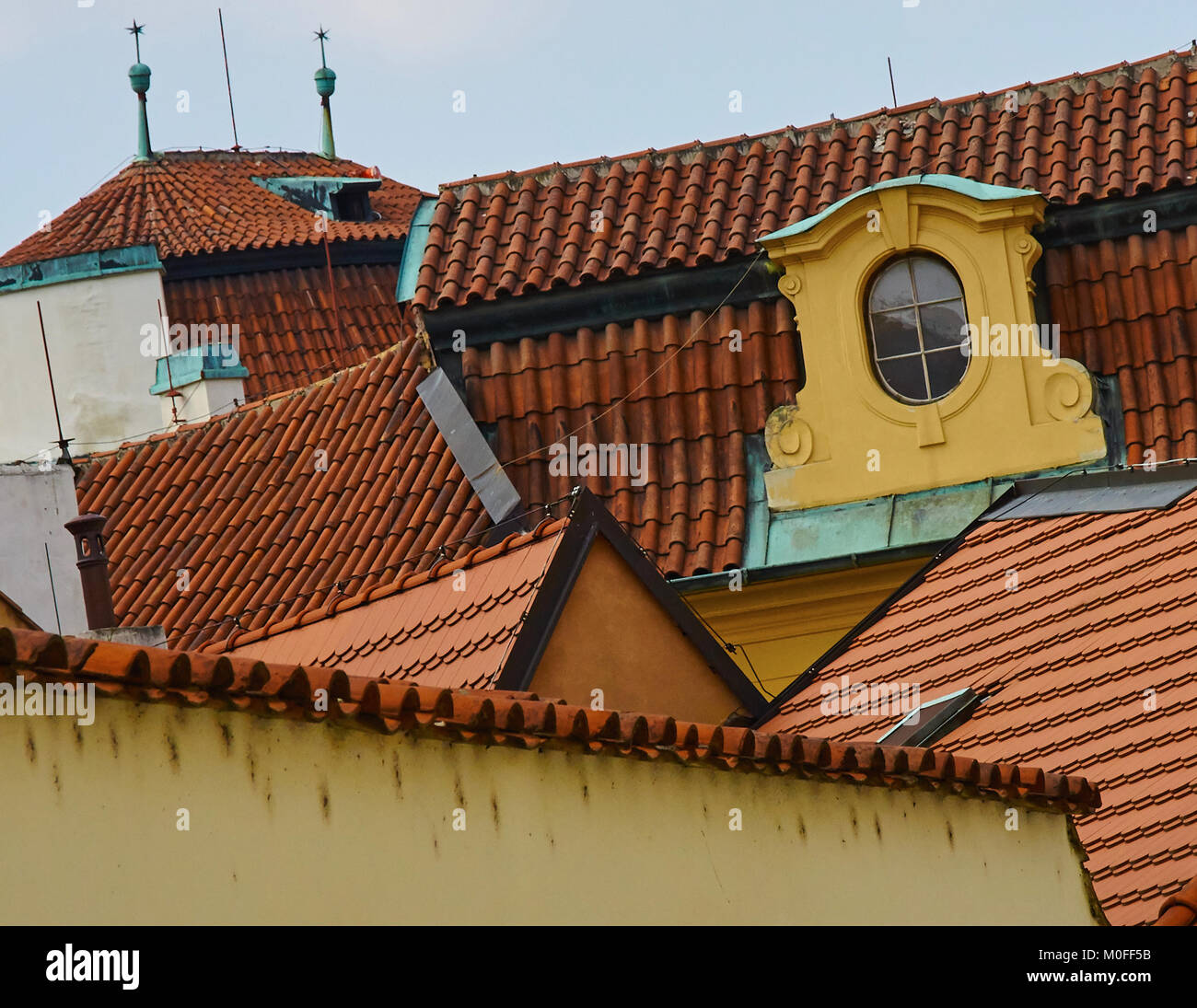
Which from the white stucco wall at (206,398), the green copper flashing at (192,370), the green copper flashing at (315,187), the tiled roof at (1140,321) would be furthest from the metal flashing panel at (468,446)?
the green copper flashing at (315,187)

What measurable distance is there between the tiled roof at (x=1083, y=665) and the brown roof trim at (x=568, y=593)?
624 mm

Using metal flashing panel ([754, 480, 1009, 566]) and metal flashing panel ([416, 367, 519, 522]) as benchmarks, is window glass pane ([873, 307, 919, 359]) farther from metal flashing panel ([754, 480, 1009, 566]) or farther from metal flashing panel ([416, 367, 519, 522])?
metal flashing panel ([416, 367, 519, 522])

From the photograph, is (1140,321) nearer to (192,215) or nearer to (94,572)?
(94,572)

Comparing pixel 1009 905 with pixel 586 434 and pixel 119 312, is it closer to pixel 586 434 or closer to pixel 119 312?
pixel 586 434

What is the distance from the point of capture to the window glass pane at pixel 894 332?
17.8 meters

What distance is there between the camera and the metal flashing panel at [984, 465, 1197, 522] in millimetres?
14539

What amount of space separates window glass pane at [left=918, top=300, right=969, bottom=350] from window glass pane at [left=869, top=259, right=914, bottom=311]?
0.16 meters

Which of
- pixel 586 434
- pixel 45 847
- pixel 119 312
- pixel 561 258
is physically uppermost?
pixel 119 312

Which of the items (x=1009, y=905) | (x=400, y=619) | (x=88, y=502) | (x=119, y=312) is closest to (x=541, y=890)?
(x=1009, y=905)

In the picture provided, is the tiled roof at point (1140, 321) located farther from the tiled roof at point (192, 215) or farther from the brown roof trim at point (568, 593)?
the tiled roof at point (192, 215)

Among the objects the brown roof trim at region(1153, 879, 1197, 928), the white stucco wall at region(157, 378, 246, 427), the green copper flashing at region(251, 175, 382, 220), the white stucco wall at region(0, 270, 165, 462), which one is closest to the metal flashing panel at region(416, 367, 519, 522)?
the brown roof trim at region(1153, 879, 1197, 928)

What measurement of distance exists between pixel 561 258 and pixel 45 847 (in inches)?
503
